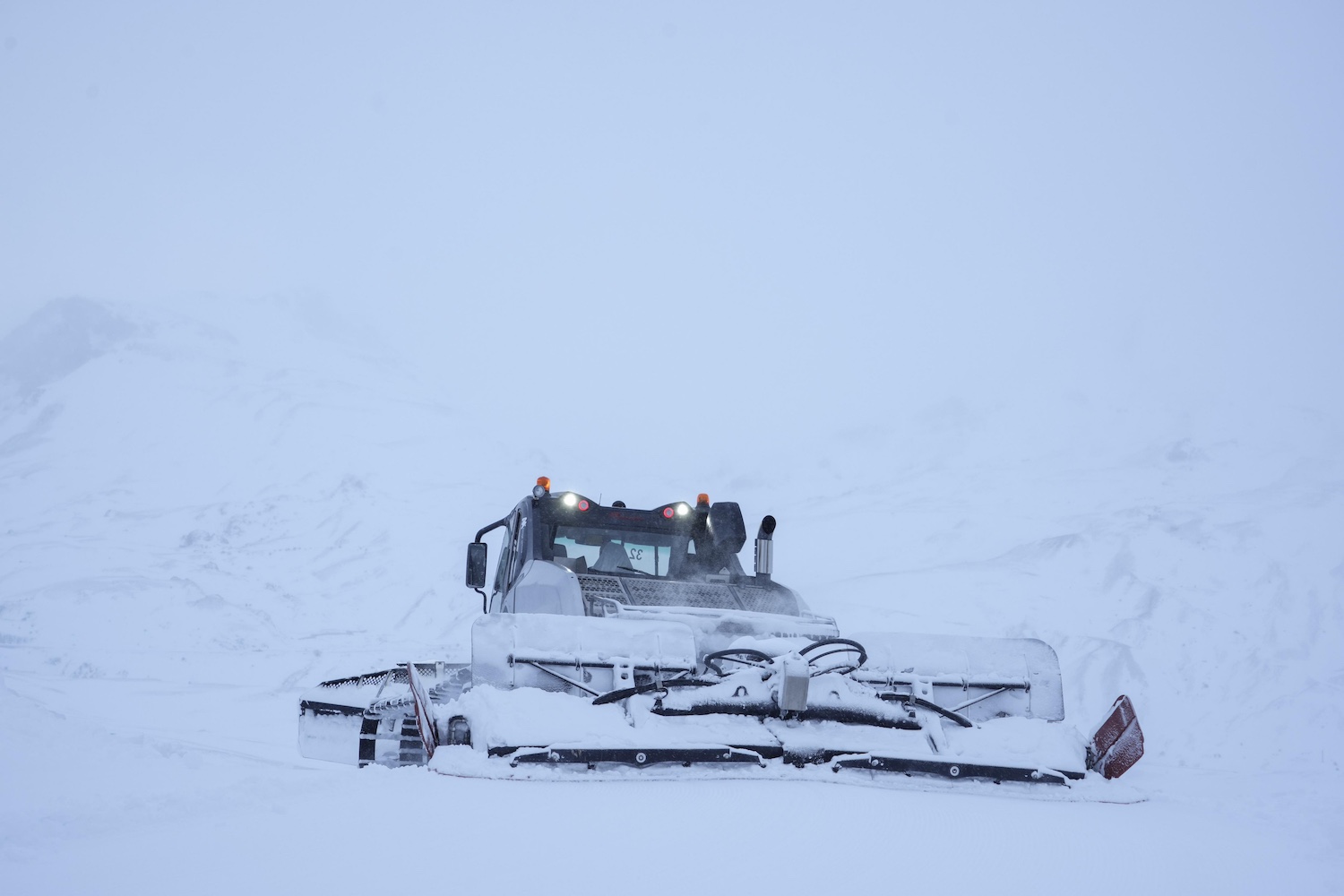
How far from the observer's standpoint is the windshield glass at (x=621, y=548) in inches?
307

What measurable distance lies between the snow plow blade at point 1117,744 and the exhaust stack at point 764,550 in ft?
10.8

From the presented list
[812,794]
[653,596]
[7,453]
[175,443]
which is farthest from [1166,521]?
[7,453]

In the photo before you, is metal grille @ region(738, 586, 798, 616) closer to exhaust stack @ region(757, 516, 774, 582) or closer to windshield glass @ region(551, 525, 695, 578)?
exhaust stack @ region(757, 516, 774, 582)

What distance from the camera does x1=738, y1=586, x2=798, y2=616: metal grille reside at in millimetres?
7344

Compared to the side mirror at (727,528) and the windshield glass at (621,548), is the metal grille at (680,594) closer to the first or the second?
the windshield glass at (621,548)

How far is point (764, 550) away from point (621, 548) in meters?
1.18

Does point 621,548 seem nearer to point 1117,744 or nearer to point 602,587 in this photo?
point 602,587

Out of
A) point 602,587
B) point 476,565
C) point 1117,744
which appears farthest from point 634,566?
point 1117,744

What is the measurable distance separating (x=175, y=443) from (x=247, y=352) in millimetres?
8699

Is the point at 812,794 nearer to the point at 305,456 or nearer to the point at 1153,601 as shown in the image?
the point at 1153,601

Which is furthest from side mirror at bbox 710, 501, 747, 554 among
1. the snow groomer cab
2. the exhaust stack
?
the exhaust stack

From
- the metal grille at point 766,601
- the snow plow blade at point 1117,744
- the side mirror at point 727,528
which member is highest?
the side mirror at point 727,528

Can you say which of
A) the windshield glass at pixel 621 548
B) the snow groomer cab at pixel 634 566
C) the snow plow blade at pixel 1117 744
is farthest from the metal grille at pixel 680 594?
the snow plow blade at pixel 1117 744

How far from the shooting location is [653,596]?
6992 mm
